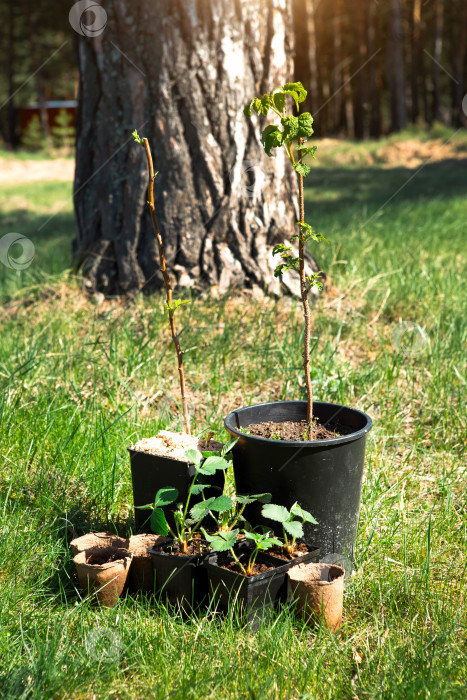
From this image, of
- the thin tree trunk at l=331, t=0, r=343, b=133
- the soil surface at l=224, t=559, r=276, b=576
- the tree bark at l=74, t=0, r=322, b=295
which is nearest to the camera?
the soil surface at l=224, t=559, r=276, b=576

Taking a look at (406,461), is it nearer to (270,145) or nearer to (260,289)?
(270,145)

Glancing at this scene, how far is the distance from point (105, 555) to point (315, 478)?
0.66m

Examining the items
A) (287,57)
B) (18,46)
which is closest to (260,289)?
(287,57)

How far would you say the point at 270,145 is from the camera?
5.57 feet

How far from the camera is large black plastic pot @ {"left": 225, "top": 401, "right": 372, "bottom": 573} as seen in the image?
69.4 inches

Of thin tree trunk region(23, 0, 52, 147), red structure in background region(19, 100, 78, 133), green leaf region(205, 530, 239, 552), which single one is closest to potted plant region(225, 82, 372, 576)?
green leaf region(205, 530, 239, 552)

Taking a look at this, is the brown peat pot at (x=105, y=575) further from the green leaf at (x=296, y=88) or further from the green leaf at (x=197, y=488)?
the green leaf at (x=296, y=88)

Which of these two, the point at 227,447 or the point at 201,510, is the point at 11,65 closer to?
the point at 227,447

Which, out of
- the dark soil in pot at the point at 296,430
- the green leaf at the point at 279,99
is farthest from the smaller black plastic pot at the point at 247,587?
the green leaf at the point at 279,99

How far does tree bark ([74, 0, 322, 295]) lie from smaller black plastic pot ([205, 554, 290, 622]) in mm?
2210

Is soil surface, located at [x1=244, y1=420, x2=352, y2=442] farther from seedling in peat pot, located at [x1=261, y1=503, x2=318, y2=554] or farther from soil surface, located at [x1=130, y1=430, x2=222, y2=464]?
seedling in peat pot, located at [x1=261, y1=503, x2=318, y2=554]

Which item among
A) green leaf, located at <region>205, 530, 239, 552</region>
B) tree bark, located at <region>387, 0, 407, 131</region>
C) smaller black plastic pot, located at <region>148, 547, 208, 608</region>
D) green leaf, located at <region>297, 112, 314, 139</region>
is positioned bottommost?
smaller black plastic pot, located at <region>148, 547, 208, 608</region>

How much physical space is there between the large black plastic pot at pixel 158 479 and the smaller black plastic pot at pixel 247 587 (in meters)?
0.24

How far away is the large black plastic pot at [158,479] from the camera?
187 cm
